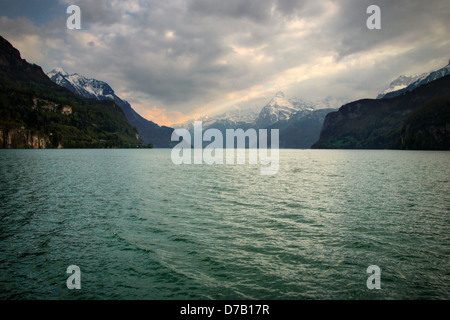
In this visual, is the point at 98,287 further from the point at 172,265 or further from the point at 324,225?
the point at 324,225

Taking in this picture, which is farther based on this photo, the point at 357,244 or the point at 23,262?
the point at 357,244

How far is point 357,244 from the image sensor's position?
1795 cm

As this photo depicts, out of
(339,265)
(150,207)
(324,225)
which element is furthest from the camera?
(150,207)

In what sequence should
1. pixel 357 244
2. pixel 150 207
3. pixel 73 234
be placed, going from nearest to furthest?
1. pixel 357 244
2. pixel 73 234
3. pixel 150 207

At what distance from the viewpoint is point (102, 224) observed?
22.4 metres

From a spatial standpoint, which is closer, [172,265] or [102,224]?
[172,265]

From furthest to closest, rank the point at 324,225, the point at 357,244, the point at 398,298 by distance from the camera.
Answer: the point at 324,225 < the point at 357,244 < the point at 398,298

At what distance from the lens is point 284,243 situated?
18000 mm
